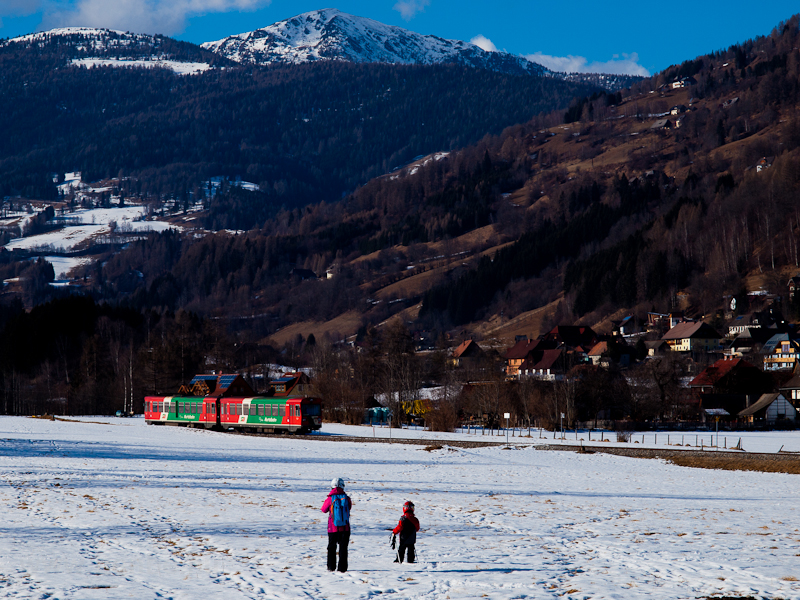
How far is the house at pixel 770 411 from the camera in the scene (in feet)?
309

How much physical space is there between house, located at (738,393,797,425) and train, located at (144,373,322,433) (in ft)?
174

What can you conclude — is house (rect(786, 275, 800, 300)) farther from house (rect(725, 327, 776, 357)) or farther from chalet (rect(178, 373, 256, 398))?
chalet (rect(178, 373, 256, 398))

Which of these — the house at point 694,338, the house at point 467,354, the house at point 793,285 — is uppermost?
the house at point 793,285

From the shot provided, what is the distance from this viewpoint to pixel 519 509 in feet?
76.8

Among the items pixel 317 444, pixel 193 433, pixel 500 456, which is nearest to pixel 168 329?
pixel 193 433

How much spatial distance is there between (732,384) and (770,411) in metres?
8.30

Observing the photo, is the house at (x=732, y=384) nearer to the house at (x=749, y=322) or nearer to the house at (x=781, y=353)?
the house at (x=781, y=353)

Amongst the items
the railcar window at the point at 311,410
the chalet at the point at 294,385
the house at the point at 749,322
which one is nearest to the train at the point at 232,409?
the railcar window at the point at 311,410

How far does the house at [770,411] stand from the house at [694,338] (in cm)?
4882

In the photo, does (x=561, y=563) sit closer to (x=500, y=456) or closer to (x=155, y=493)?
(x=155, y=493)

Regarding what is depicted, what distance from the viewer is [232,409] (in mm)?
75500

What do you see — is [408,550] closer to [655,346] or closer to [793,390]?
[793,390]

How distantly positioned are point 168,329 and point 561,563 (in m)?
133

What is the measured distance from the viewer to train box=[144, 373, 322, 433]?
68.6 meters
